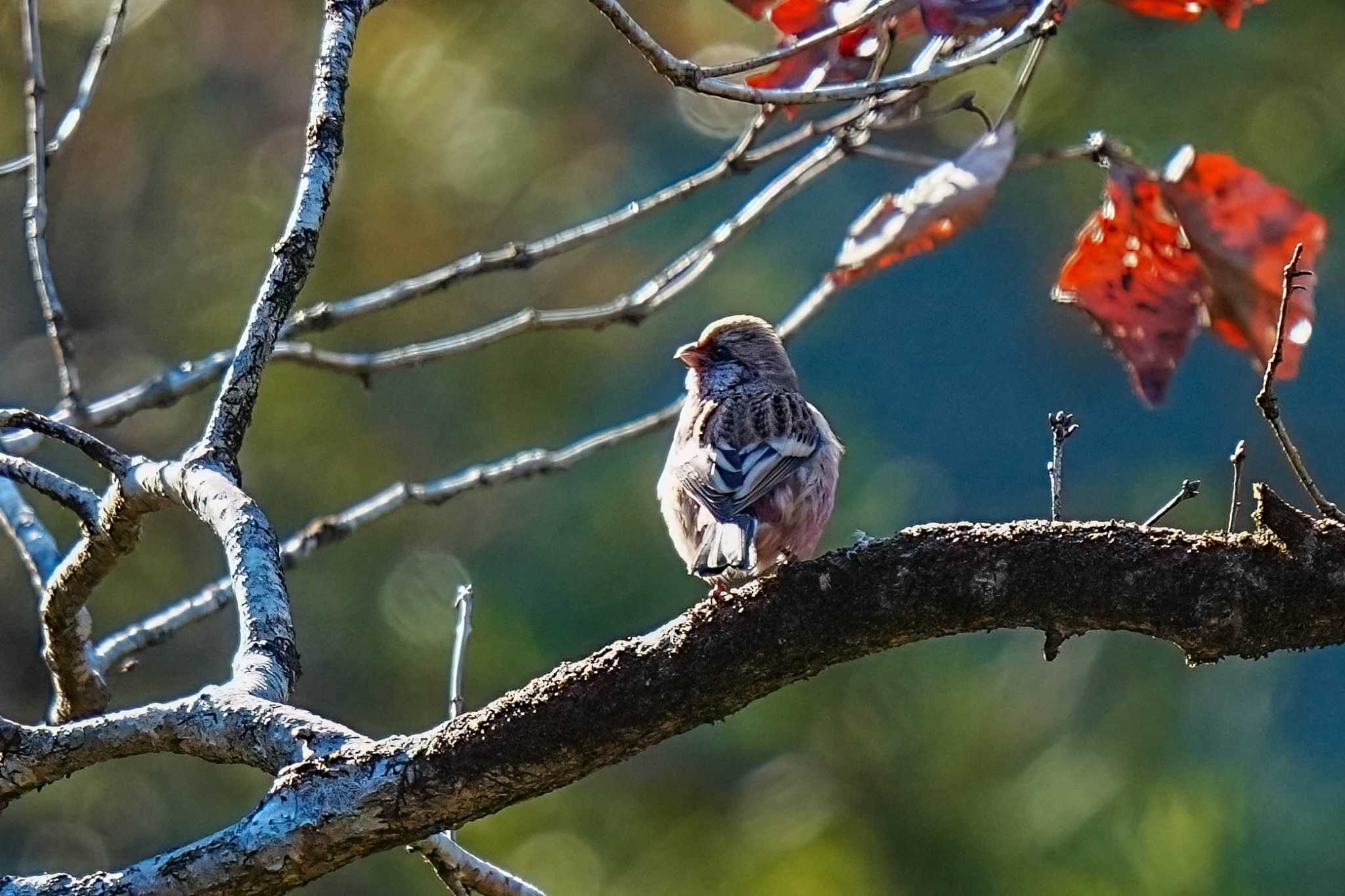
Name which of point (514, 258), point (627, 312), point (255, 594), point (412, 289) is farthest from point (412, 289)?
point (255, 594)

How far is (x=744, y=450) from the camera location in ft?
10.8

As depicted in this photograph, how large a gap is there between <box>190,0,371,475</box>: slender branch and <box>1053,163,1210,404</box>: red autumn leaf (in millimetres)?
1069

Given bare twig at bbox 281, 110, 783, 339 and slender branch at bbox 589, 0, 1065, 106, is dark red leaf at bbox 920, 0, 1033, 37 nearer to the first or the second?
slender branch at bbox 589, 0, 1065, 106

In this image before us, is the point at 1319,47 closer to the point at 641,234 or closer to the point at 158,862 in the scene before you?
the point at 641,234

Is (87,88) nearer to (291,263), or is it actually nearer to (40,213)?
(40,213)

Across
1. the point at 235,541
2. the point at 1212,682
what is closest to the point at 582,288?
the point at 1212,682

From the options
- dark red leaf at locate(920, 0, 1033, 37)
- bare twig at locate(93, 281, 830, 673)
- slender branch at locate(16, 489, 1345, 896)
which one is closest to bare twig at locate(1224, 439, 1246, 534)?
slender branch at locate(16, 489, 1345, 896)

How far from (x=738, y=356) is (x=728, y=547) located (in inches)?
50.3

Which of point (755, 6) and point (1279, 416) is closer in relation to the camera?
point (1279, 416)

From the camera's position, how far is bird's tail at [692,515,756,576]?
8.60ft

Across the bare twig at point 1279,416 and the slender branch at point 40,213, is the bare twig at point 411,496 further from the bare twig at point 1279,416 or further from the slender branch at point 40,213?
the bare twig at point 1279,416

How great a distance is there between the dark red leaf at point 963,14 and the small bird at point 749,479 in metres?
0.92

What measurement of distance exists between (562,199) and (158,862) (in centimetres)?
505

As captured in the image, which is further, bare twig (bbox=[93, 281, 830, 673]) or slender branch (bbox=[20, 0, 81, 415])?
slender branch (bbox=[20, 0, 81, 415])
